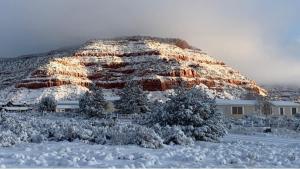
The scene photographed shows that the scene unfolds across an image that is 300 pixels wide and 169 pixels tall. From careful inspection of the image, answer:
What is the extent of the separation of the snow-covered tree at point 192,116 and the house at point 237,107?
44.4m

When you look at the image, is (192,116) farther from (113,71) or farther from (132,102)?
(113,71)

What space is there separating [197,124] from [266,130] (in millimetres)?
13372

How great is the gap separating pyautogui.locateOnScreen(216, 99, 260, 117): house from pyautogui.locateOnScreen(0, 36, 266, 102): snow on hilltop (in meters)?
69.4

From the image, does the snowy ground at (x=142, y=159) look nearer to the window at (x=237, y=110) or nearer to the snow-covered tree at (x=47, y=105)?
the window at (x=237, y=110)

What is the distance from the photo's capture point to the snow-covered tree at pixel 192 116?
23406mm

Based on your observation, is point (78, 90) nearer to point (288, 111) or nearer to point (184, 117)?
point (288, 111)

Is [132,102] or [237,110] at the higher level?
[132,102]

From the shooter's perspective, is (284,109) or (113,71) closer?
(284,109)

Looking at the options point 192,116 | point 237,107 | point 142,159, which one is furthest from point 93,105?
point 142,159

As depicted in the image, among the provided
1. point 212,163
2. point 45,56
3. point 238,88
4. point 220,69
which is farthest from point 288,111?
point 45,56

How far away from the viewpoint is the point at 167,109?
26.1 m

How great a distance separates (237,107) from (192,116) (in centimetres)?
5059

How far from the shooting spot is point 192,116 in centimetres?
2441

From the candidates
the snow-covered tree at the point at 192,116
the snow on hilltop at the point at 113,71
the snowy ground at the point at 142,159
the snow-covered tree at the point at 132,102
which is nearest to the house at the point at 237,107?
the snow-covered tree at the point at 132,102
